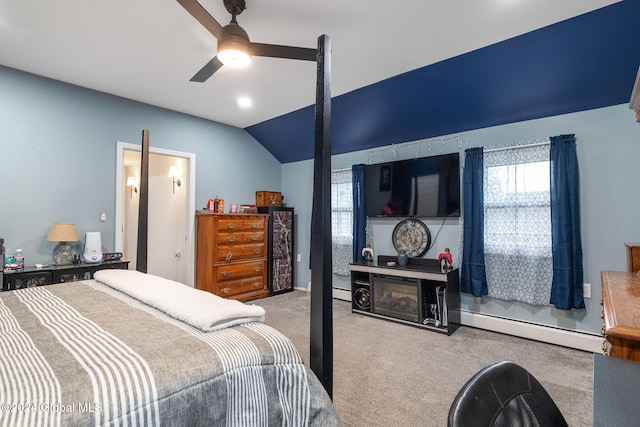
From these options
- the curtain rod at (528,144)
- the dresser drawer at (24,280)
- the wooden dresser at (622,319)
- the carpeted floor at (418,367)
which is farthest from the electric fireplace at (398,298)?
the dresser drawer at (24,280)

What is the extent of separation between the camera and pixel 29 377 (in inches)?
33.7

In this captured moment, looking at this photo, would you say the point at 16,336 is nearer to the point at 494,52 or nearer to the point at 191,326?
the point at 191,326

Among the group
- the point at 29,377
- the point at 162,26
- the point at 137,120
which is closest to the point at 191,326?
the point at 29,377

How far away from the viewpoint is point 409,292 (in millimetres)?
3637

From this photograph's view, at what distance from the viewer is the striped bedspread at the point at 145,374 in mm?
771

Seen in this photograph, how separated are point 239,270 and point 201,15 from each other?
3.37 meters

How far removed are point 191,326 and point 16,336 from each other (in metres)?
0.63

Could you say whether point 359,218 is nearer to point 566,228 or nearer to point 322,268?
point 566,228

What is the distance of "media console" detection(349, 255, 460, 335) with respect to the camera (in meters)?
3.38

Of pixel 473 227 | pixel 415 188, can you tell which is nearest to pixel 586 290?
pixel 473 227

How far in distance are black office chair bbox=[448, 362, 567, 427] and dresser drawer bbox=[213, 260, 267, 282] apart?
13.2ft

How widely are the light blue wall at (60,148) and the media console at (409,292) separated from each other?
3115mm

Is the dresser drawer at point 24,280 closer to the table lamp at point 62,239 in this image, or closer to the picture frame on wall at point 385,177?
the table lamp at point 62,239

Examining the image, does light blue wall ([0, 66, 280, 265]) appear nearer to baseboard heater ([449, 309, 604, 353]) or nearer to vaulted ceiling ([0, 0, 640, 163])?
vaulted ceiling ([0, 0, 640, 163])
